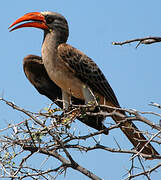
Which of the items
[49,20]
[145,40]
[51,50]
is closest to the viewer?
[145,40]

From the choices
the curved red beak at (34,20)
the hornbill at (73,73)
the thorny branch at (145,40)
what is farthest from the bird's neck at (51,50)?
the thorny branch at (145,40)

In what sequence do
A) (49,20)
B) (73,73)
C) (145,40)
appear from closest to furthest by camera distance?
1. (145,40)
2. (73,73)
3. (49,20)

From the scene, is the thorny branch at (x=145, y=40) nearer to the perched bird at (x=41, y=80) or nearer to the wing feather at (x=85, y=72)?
the wing feather at (x=85, y=72)

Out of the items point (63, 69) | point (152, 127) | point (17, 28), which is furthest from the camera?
point (17, 28)

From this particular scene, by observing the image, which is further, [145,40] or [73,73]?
[73,73]

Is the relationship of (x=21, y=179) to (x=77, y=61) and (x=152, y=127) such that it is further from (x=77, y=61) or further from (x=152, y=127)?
(x=77, y=61)

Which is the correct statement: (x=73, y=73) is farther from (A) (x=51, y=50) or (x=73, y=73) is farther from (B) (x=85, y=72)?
(A) (x=51, y=50)

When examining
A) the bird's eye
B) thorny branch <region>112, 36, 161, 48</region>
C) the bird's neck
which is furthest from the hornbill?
thorny branch <region>112, 36, 161, 48</region>

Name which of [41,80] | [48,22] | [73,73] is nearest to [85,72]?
[73,73]

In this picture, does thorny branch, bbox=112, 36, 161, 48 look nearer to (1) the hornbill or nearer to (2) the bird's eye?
(1) the hornbill

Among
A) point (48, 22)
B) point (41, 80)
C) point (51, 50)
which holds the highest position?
point (48, 22)

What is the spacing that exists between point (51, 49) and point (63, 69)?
40cm

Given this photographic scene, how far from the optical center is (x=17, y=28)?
22.6 ft

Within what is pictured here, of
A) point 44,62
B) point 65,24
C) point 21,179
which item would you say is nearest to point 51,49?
point 44,62
